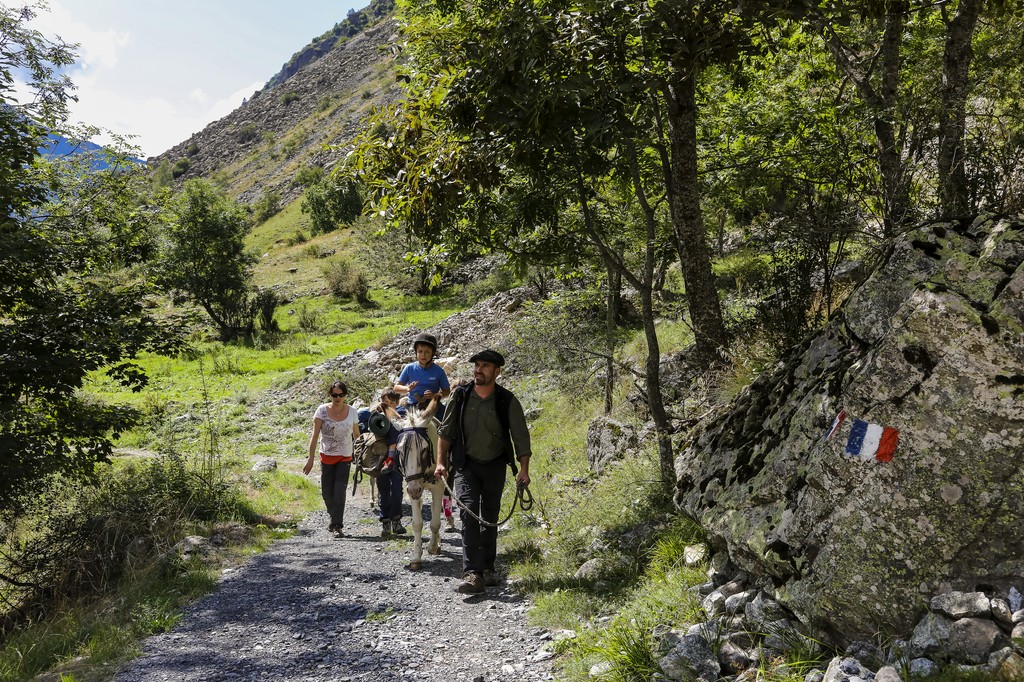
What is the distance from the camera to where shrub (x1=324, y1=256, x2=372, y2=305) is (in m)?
40.8

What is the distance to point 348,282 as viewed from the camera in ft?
136

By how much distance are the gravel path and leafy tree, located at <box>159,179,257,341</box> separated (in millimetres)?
32427

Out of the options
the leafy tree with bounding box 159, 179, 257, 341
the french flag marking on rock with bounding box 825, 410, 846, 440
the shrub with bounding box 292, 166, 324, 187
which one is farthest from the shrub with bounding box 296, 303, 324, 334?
the shrub with bounding box 292, 166, 324, 187

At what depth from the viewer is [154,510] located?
28.8 feet

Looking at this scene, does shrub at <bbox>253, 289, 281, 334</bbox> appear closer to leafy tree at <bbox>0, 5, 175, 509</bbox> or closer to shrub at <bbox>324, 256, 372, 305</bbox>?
shrub at <bbox>324, 256, 372, 305</bbox>

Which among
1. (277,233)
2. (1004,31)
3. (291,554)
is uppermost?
(277,233)

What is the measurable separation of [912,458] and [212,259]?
3842cm

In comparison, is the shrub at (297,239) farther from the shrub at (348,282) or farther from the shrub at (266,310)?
the shrub at (266,310)

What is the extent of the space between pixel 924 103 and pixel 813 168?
4.28ft

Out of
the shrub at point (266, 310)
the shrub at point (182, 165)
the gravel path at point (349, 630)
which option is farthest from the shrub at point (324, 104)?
the gravel path at point (349, 630)

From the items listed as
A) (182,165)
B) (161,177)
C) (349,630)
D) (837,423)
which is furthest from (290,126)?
(837,423)

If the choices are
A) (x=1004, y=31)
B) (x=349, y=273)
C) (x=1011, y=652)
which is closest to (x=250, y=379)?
(x=349, y=273)

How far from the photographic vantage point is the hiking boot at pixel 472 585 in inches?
234

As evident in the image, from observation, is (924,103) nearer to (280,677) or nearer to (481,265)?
(280,677)
